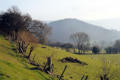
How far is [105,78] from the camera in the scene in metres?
31.4

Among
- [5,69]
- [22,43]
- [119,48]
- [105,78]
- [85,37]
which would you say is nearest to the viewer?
[5,69]

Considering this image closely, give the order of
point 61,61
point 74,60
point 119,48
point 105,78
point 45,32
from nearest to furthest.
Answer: point 105,78 < point 61,61 < point 74,60 < point 45,32 < point 119,48

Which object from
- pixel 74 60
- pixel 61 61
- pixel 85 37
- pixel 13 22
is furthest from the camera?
pixel 85 37

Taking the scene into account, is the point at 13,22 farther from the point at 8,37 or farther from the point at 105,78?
the point at 105,78

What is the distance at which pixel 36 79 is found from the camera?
27.4 meters

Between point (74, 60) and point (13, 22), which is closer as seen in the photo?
point (74, 60)

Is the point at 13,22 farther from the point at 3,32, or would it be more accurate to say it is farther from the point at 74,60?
the point at 74,60

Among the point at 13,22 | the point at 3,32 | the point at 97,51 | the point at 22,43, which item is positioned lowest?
the point at 97,51

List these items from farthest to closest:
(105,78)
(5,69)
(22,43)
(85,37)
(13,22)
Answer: (85,37)
(13,22)
(22,43)
(105,78)
(5,69)

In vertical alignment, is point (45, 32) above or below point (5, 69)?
above

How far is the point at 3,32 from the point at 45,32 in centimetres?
2783

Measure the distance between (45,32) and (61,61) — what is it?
119 ft

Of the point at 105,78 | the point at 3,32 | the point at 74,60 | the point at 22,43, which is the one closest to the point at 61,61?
the point at 74,60

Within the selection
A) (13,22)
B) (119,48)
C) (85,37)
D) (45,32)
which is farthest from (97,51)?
(13,22)
